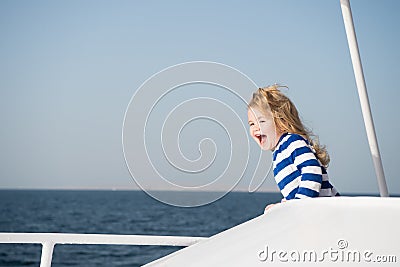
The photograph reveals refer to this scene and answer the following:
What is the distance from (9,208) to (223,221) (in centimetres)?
1567

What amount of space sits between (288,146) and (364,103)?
31 centimetres

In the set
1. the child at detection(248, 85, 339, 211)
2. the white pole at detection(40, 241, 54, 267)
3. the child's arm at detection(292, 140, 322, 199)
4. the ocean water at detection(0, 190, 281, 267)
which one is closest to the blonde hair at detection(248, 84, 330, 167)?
the child at detection(248, 85, 339, 211)

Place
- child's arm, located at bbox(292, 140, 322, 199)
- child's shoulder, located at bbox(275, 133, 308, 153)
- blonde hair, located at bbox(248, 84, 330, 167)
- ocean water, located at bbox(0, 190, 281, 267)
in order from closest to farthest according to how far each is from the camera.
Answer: child's arm, located at bbox(292, 140, 322, 199)
child's shoulder, located at bbox(275, 133, 308, 153)
blonde hair, located at bbox(248, 84, 330, 167)
ocean water, located at bbox(0, 190, 281, 267)

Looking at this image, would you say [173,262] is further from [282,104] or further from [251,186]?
[282,104]

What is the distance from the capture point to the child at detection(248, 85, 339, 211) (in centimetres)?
206

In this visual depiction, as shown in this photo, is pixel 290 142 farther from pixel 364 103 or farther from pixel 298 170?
pixel 364 103

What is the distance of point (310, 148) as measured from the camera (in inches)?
85.1

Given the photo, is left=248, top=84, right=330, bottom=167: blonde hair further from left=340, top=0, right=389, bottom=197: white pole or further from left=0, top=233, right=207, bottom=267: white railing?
left=0, top=233, right=207, bottom=267: white railing

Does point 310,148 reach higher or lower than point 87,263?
lower

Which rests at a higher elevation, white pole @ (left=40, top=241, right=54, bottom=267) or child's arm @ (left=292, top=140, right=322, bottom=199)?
child's arm @ (left=292, top=140, right=322, bottom=199)

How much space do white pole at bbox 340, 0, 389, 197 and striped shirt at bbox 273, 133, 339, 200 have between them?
0.18m

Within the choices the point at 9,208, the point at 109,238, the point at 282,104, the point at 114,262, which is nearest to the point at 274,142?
the point at 282,104

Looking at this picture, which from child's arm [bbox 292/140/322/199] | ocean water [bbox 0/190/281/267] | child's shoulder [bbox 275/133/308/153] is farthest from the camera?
ocean water [bbox 0/190/281/267]

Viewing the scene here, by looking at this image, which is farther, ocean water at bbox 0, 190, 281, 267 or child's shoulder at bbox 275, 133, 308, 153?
ocean water at bbox 0, 190, 281, 267
